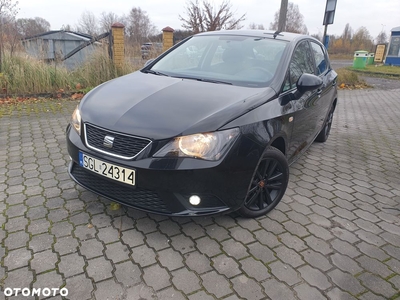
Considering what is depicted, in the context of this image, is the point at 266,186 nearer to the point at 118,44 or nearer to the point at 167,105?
the point at 167,105

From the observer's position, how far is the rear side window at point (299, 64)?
311 cm

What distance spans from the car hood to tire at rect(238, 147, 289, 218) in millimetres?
515

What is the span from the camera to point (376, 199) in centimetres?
338

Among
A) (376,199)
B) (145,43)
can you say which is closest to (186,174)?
(376,199)

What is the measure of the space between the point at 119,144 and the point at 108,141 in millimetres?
103

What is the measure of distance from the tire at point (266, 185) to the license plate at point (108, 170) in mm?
970

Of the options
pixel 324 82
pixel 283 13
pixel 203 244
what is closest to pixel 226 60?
pixel 324 82

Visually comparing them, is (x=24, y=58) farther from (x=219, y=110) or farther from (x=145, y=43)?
(x=219, y=110)

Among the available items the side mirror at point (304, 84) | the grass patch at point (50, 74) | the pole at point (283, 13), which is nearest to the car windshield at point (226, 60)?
the side mirror at point (304, 84)

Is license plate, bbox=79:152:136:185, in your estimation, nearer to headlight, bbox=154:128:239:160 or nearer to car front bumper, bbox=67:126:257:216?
car front bumper, bbox=67:126:257:216

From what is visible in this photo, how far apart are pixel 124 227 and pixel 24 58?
7.36 m

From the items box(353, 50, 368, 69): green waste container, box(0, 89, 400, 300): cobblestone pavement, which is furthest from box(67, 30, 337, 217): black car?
box(353, 50, 368, 69): green waste container

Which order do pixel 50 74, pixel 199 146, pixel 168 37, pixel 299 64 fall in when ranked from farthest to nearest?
pixel 168 37 → pixel 50 74 → pixel 299 64 → pixel 199 146

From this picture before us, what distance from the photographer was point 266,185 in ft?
9.29
